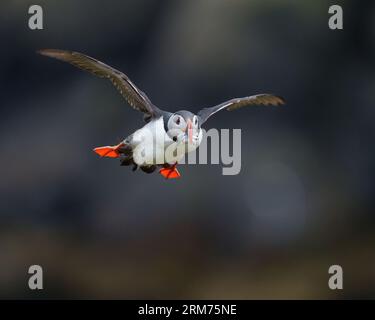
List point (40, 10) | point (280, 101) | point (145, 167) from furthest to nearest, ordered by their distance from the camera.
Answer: point (40, 10) < point (280, 101) < point (145, 167)

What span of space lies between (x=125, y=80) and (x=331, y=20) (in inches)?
114

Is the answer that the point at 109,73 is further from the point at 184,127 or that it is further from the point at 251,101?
the point at 251,101

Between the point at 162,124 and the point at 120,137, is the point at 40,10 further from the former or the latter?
the point at 162,124

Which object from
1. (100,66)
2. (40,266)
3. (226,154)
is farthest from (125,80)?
(40,266)

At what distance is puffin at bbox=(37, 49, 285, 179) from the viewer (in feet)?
9.57

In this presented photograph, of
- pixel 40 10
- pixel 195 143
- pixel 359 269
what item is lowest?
pixel 359 269

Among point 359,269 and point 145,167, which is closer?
point 145,167

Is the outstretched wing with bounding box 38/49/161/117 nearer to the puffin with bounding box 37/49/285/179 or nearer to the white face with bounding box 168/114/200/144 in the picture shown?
the puffin with bounding box 37/49/285/179

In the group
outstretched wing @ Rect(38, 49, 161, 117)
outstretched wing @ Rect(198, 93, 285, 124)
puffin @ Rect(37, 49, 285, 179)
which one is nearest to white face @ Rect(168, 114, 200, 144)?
puffin @ Rect(37, 49, 285, 179)

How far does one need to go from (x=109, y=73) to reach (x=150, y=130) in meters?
0.34

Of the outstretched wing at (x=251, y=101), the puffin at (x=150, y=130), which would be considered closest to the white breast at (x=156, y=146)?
the puffin at (x=150, y=130)

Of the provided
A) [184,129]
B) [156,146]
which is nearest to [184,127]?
[184,129]

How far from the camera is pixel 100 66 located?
9.91 ft

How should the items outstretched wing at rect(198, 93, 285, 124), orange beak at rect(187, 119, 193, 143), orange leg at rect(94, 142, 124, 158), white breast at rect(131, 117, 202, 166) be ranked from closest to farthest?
orange beak at rect(187, 119, 193, 143), white breast at rect(131, 117, 202, 166), orange leg at rect(94, 142, 124, 158), outstretched wing at rect(198, 93, 285, 124)
